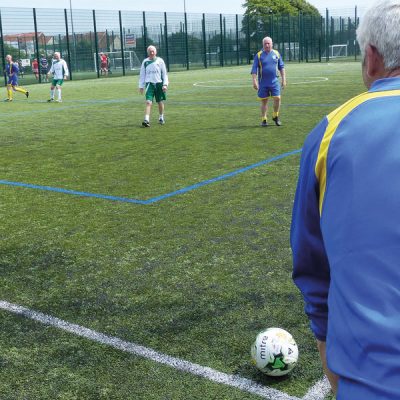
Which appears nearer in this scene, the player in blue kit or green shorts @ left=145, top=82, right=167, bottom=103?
the player in blue kit

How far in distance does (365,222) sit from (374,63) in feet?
1.54

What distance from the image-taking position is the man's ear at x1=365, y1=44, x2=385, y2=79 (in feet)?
4.93

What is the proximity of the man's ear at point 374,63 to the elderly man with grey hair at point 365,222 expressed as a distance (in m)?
0.02

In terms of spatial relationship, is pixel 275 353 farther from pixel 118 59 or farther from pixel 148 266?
pixel 118 59

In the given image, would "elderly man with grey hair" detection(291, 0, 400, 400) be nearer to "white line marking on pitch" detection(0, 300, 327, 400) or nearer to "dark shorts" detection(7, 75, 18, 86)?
"white line marking on pitch" detection(0, 300, 327, 400)

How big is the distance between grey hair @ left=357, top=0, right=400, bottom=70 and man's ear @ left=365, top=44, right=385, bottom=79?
0.01 meters

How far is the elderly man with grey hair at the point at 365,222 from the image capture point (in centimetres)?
124

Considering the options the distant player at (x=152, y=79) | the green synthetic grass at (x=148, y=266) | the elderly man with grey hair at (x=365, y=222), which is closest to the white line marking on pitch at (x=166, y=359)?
the green synthetic grass at (x=148, y=266)

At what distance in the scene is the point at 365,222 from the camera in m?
1.27

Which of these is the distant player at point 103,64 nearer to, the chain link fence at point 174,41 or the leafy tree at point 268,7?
the chain link fence at point 174,41

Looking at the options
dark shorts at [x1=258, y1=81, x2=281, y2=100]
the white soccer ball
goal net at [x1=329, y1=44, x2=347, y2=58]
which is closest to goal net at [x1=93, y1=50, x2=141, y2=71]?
goal net at [x1=329, y1=44, x2=347, y2=58]

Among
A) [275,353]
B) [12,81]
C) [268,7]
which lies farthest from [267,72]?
[268,7]

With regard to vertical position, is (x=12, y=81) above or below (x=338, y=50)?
below

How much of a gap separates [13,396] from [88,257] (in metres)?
2.22
